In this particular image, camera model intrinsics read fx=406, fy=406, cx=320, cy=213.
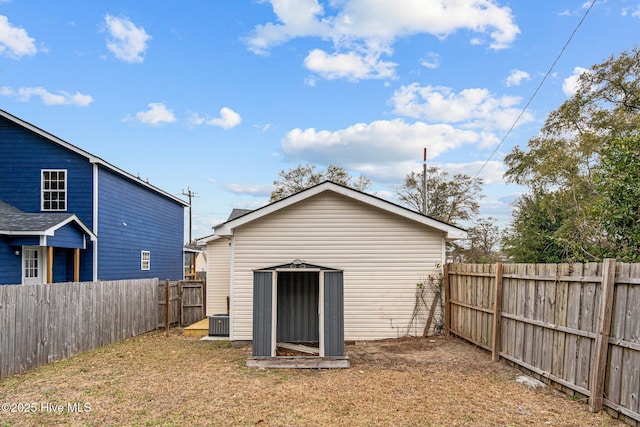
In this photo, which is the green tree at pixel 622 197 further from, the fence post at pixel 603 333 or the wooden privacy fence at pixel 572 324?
the fence post at pixel 603 333

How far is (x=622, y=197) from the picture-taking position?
777 centimetres

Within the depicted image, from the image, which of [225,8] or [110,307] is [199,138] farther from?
[110,307]

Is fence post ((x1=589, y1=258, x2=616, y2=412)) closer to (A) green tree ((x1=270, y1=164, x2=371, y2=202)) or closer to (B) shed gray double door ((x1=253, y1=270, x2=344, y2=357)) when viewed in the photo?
(B) shed gray double door ((x1=253, y1=270, x2=344, y2=357))

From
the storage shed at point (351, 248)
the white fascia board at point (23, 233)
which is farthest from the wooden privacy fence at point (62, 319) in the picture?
the storage shed at point (351, 248)

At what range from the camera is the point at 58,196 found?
13242mm

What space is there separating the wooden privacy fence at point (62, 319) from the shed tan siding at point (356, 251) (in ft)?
10.7

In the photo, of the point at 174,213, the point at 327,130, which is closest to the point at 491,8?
the point at 327,130

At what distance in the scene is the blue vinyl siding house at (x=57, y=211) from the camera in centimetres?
1135

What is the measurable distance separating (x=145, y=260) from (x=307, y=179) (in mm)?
18139

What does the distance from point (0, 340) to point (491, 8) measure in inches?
533

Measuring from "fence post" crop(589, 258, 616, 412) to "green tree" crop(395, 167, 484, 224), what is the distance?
26025 mm

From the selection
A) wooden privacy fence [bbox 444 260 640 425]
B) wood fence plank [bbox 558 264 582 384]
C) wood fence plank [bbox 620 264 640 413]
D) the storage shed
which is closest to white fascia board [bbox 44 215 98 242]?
the storage shed

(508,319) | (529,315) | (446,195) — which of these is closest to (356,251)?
(508,319)

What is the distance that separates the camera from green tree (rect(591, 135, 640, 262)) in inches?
301
